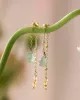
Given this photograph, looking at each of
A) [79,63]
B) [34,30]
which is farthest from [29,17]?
[34,30]

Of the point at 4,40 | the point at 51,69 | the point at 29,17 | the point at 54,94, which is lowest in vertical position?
the point at 54,94

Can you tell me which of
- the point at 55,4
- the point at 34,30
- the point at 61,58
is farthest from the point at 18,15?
the point at 34,30

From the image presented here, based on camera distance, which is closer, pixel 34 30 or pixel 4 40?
pixel 34 30

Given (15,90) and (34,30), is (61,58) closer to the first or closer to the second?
(15,90)

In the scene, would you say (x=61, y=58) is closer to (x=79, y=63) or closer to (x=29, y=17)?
(x=79, y=63)

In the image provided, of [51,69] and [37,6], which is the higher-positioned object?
Answer: [37,6]

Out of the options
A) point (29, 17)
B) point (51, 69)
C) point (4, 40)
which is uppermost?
point (29, 17)
